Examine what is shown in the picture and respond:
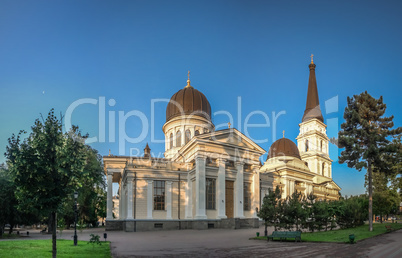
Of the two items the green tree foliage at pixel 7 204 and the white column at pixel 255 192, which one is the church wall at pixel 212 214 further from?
the green tree foliage at pixel 7 204

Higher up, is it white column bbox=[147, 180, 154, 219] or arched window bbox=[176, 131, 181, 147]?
arched window bbox=[176, 131, 181, 147]

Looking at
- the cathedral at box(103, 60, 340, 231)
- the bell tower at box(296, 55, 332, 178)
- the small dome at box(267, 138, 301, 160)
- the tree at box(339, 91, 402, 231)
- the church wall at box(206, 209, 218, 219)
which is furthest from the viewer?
the bell tower at box(296, 55, 332, 178)

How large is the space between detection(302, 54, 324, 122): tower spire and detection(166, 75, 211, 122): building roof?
35.5m

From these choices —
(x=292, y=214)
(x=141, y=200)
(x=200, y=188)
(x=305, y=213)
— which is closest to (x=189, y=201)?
(x=200, y=188)

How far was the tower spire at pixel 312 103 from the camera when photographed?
82812mm

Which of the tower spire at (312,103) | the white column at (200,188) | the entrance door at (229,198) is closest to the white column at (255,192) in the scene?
the entrance door at (229,198)

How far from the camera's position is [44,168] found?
43.1 feet

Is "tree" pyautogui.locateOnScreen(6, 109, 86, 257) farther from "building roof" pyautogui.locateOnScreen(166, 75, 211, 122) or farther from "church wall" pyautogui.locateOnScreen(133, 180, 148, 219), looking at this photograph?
"building roof" pyautogui.locateOnScreen(166, 75, 211, 122)

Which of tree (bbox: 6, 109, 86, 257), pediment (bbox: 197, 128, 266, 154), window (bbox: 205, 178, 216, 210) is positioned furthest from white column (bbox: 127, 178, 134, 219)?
tree (bbox: 6, 109, 86, 257)

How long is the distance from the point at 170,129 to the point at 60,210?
44.7m

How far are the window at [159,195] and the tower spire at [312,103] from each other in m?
53.4

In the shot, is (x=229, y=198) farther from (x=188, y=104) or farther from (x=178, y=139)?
(x=188, y=104)

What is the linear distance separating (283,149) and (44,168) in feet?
203

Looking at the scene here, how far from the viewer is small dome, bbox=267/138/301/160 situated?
69.4 m
